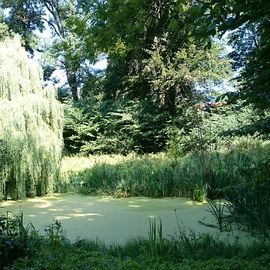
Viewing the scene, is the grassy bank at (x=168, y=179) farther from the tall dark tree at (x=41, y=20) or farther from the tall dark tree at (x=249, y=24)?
the tall dark tree at (x=41, y=20)

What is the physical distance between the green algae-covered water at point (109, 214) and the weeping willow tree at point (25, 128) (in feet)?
1.41

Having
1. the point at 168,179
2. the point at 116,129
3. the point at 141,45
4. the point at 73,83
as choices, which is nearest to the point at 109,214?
the point at 168,179

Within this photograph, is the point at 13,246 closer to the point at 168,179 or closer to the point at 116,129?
the point at 168,179

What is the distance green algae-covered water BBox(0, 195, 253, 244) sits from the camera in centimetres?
488

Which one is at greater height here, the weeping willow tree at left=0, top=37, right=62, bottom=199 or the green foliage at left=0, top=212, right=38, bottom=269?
the weeping willow tree at left=0, top=37, right=62, bottom=199

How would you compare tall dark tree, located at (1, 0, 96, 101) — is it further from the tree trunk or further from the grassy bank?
the grassy bank

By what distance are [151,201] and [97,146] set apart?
7.71m

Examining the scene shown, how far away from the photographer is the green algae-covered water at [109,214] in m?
4.88

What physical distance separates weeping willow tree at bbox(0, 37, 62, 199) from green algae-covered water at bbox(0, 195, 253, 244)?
43cm

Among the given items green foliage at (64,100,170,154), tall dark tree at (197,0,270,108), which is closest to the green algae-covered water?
tall dark tree at (197,0,270,108)

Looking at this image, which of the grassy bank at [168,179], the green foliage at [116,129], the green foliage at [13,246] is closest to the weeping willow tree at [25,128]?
the grassy bank at [168,179]

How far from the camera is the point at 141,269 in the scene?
2.59 meters

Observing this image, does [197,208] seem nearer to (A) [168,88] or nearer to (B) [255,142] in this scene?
(B) [255,142]

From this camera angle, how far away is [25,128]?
8148 millimetres
